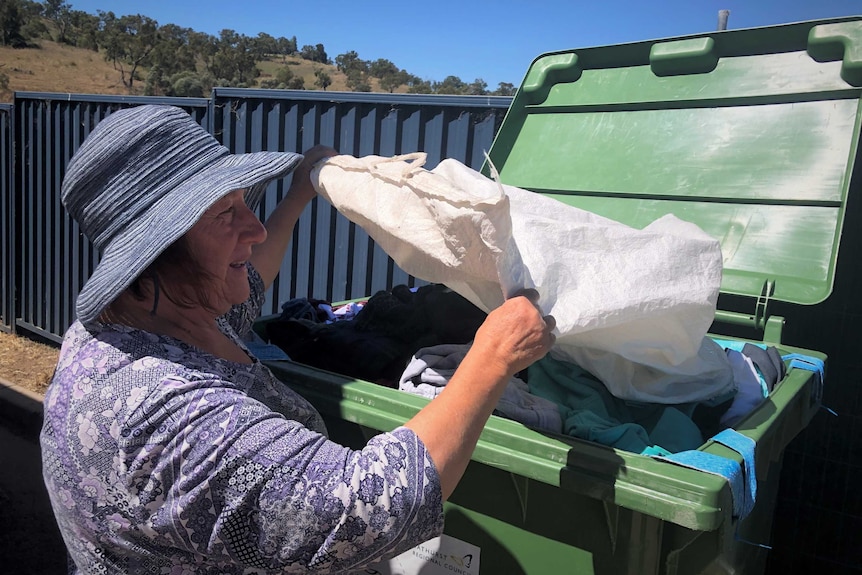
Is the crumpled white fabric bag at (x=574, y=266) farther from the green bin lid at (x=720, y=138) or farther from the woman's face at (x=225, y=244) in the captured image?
the green bin lid at (x=720, y=138)

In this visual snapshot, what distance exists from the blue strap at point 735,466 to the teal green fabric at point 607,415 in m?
0.12

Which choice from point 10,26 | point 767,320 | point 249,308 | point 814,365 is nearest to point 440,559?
point 249,308

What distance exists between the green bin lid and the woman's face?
155 cm

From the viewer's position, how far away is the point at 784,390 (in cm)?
160

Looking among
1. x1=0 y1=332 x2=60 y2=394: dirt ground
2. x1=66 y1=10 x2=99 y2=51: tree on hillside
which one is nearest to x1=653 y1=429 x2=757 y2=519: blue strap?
x1=0 y1=332 x2=60 y2=394: dirt ground

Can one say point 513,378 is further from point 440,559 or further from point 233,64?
point 233,64

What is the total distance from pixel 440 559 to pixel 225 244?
814 mm

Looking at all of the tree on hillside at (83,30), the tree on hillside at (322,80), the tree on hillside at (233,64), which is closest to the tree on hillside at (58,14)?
the tree on hillside at (83,30)

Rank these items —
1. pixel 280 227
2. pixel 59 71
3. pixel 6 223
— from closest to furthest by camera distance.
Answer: pixel 280 227 → pixel 6 223 → pixel 59 71

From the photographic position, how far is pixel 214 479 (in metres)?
1.02

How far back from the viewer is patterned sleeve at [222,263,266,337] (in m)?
1.73

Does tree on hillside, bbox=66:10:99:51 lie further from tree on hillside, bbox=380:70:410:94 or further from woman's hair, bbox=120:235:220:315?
woman's hair, bbox=120:235:220:315

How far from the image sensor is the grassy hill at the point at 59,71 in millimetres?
33625

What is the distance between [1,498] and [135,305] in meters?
3.36
